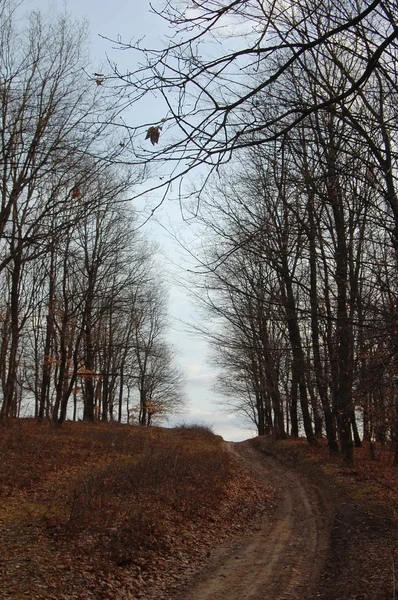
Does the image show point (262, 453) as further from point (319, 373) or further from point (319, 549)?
point (319, 549)

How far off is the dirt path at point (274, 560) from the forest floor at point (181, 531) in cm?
3

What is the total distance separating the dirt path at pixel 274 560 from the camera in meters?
6.98

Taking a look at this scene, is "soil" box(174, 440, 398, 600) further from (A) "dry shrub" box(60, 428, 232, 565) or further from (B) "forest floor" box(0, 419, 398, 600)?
Answer: (A) "dry shrub" box(60, 428, 232, 565)

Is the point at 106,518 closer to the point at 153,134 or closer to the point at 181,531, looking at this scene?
the point at 181,531

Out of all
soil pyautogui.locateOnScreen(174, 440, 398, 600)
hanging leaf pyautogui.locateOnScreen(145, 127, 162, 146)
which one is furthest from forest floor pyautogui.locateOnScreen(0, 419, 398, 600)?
hanging leaf pyautogui.locateOnScreen(145, 127, 162, 146)

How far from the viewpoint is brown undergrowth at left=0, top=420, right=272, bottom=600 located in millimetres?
6840

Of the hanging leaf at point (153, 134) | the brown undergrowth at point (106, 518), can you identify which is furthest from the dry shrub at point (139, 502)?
the hanging leaf at point (153, 134)

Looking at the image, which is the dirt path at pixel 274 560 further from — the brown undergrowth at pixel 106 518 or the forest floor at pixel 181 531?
the brown undergrowth at pixel 106 518

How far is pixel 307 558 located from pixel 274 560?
0.57m

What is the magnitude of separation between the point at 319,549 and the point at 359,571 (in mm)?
1820

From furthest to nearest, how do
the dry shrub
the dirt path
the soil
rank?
the dry shrub → the dirt path → the soil

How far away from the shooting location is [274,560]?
27.8ft

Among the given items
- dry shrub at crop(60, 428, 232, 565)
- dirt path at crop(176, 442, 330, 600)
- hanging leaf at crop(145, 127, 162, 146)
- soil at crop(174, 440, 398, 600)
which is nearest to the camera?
hanging leaf at crop(145, 127, 162, 146)

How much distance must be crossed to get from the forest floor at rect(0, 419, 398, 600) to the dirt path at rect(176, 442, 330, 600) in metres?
0.03
